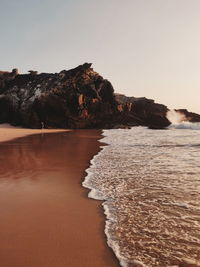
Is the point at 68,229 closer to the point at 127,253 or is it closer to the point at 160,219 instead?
the point at 127,253

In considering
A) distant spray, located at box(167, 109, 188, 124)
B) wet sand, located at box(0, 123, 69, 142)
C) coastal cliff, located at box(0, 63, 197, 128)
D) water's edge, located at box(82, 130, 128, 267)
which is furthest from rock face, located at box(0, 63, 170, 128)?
water's edge, located at box(82, 130, 128, 267)

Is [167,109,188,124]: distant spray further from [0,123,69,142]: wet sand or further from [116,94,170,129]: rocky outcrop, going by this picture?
[0,123,69,142]: wet sand

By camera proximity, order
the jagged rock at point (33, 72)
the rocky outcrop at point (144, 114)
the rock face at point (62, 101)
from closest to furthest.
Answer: the rock face at point (62, 101) → the jagged rock at point (33, 72) → the rocky outcrop at point (144, 114)

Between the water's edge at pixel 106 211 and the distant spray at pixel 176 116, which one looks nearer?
the water's edge at pixel 106 211

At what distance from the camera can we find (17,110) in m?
38.9

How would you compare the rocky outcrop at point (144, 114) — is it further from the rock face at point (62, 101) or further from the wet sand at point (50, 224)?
the wet sand at point (50, 224)

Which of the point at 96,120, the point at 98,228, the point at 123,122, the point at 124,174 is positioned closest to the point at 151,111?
the point at 123,122

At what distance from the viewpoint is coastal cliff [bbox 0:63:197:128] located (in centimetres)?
3806

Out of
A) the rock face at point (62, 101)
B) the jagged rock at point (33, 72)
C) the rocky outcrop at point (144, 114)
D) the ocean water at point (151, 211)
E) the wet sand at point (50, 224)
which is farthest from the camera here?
the rocky outcrop at point (144, 114)

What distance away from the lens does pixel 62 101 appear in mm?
38719

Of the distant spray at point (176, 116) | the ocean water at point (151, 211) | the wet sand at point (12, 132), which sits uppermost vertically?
the distant spray at point (176, 116)

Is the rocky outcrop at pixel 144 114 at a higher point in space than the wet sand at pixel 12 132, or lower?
higher

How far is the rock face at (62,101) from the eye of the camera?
1499 inches

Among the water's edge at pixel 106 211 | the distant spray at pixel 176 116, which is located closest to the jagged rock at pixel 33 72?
the distant spray at pixel 176 116
